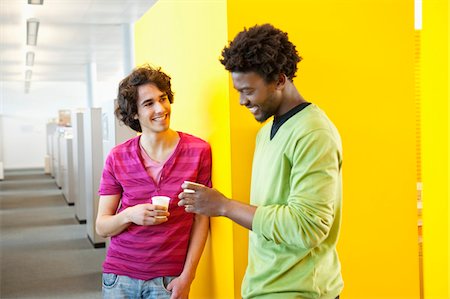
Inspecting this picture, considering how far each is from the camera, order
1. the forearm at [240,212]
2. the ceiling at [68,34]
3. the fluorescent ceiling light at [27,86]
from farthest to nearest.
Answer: the fluorescent ceiling light at [27,86] → the ceiling at [68,34] → the forearm at [240,212]

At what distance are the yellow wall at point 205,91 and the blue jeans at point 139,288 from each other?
0.88ft

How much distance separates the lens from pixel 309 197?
1496 mm

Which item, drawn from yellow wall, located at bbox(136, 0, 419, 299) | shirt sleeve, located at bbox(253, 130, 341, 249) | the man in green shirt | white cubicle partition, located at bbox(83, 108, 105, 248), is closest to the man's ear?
the man in green shirt

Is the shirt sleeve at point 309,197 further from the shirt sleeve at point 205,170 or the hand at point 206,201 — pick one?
the shirt sleeve at point 205,170

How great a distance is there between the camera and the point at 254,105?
164 cm

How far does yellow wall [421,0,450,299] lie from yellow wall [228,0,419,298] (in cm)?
23

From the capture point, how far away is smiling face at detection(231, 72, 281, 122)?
1.61m

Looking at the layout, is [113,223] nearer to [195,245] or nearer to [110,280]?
[110,280]

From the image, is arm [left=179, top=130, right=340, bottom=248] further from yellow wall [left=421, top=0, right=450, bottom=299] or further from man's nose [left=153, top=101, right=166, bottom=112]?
yellow wall [left=421, top=0, right=450, bottom=299]

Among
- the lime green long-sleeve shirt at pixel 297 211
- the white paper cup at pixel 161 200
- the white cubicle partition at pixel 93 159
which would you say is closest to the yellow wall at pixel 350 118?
the white paper cup at pixel 161 200

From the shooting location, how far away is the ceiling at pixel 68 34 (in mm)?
9680

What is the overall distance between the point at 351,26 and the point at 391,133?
0.48 metres

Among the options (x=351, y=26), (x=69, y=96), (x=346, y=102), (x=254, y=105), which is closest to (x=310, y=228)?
(x=254, y=105)

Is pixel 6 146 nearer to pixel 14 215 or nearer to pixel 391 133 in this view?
pixel 14 215
